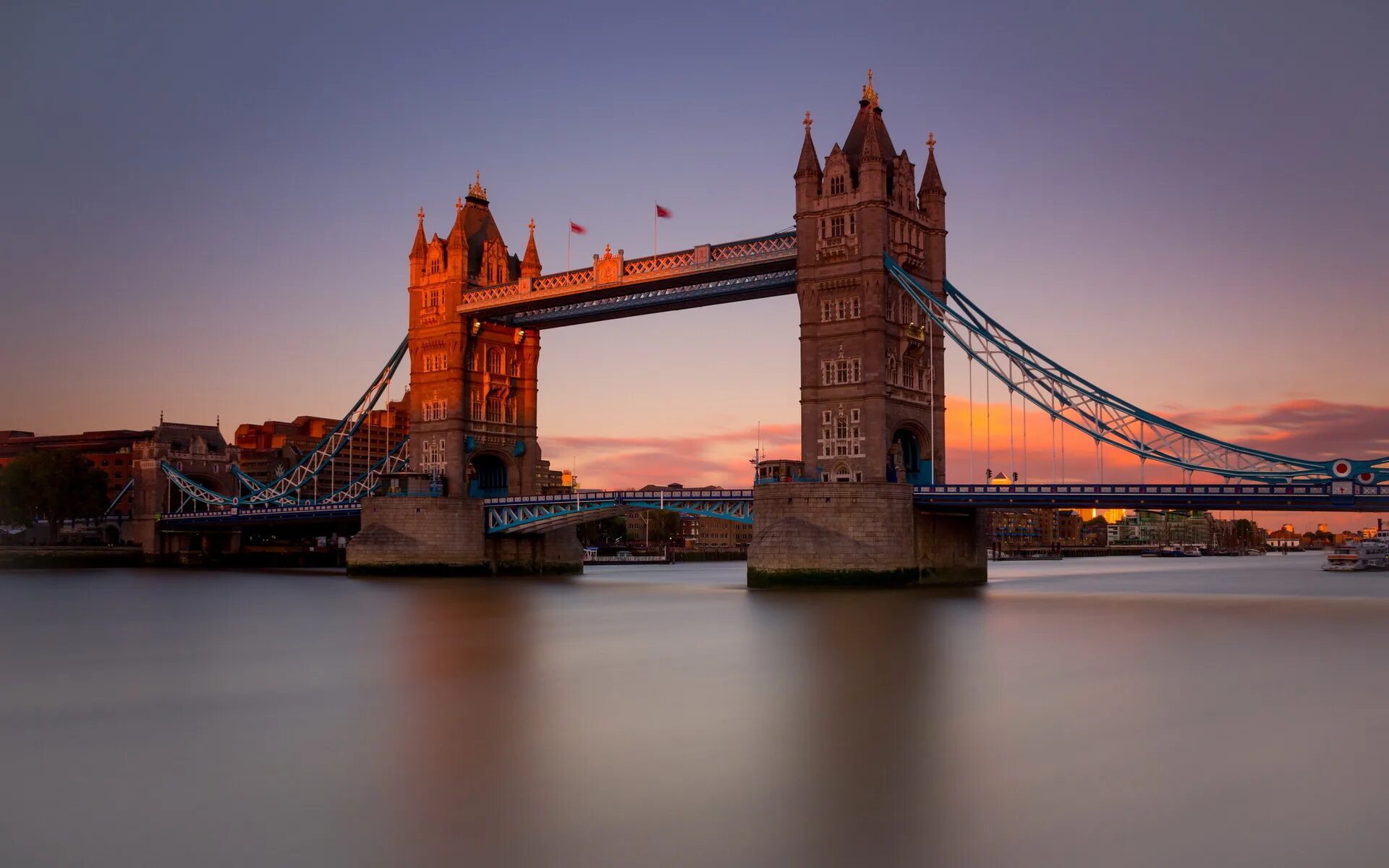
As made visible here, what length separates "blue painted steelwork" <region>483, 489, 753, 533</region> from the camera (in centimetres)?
4950

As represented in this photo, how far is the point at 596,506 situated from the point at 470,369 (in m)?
10.7

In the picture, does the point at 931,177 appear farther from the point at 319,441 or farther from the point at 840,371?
the point at 319,441

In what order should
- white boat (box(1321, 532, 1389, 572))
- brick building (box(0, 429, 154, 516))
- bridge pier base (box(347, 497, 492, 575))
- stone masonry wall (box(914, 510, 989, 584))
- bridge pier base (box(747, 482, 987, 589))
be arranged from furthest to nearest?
brick building (box(0, 429, 154, 516)), white boat (box(1321, 532, 1389, 572)), bridge pier base (box(347, 497, 492, 575)), stone masonry wall (box(914, 510, 989, 584)), bridge pier base (box(747, 482, 987, 589))

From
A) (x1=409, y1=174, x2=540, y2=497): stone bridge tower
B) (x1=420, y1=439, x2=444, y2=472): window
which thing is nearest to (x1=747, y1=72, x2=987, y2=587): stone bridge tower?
(x1=409, y1=174, x2=540, y2=497): stone bridge tower

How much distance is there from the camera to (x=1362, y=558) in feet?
324

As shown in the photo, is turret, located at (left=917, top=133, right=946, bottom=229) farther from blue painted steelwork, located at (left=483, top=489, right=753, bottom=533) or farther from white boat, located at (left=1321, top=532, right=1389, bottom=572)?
white boat, located at (left=1321, top=532, right=1389, bottom=572)

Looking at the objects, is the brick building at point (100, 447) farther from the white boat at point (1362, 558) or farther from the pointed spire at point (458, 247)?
the white boat at point (1362, 558)

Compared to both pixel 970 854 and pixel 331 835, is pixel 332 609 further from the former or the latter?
pixel 970 854

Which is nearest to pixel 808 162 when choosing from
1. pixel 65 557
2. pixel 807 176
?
pixel 807 176

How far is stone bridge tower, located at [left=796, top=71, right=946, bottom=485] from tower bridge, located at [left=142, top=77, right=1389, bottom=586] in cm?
8

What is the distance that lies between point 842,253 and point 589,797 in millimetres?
36128

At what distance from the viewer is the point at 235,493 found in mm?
99438

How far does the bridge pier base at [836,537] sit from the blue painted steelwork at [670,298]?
9739 millimetres

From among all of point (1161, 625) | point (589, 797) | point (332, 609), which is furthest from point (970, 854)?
point (332, 609)
